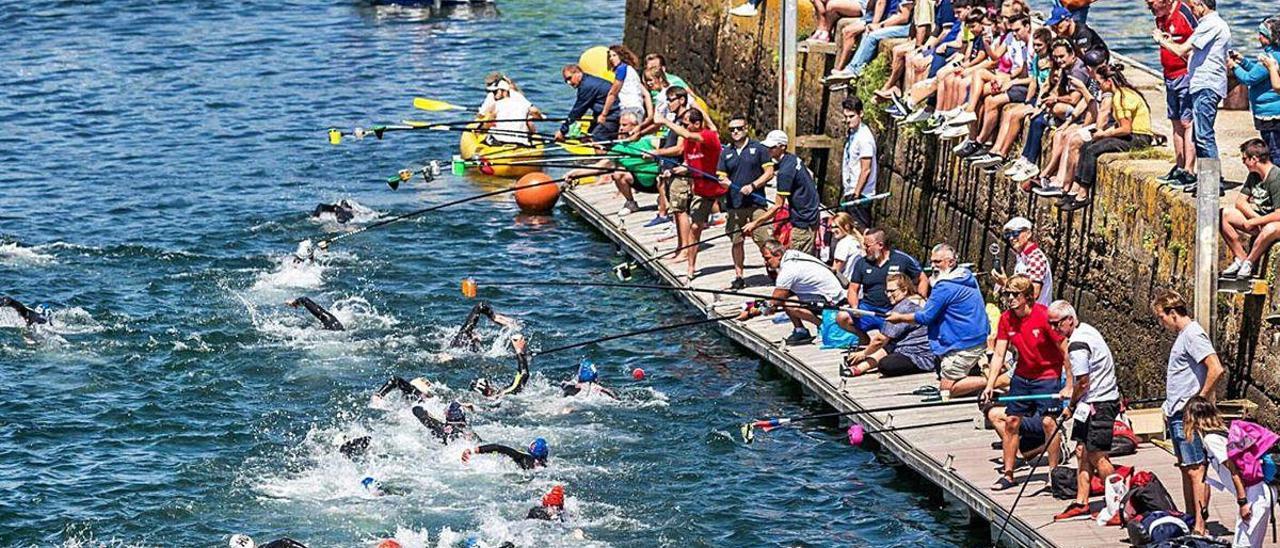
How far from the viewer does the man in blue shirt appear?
2733 centimetres

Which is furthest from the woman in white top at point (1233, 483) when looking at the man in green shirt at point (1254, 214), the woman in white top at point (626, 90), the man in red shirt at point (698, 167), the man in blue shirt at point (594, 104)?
the man in blue shirt at point (594, 104)

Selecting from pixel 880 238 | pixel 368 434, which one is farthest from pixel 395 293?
pixel 880 238

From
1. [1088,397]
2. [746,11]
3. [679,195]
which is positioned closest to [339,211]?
[746,11]

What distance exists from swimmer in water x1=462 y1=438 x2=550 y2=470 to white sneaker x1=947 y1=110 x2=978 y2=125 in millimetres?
5916

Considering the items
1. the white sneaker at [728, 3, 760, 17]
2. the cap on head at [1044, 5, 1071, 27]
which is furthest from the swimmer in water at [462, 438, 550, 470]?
the white sneaker at [728, 3, 760, 17]

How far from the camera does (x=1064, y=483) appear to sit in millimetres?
16594

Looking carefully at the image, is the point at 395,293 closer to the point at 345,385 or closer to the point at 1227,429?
the point at 345,385

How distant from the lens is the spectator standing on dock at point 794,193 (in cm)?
Result: 2238

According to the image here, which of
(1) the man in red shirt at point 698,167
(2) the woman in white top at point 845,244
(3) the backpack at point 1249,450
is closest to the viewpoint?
(3) the backpack at point 1249,450

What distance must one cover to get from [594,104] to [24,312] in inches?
316

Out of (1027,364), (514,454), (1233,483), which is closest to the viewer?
(1233,483)

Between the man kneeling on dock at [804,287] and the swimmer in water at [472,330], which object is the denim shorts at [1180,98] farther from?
the swimmer in water at [472,330]

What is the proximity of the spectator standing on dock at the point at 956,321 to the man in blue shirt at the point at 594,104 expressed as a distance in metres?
9.25

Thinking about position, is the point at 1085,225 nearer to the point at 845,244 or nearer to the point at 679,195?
the point at 845,244
